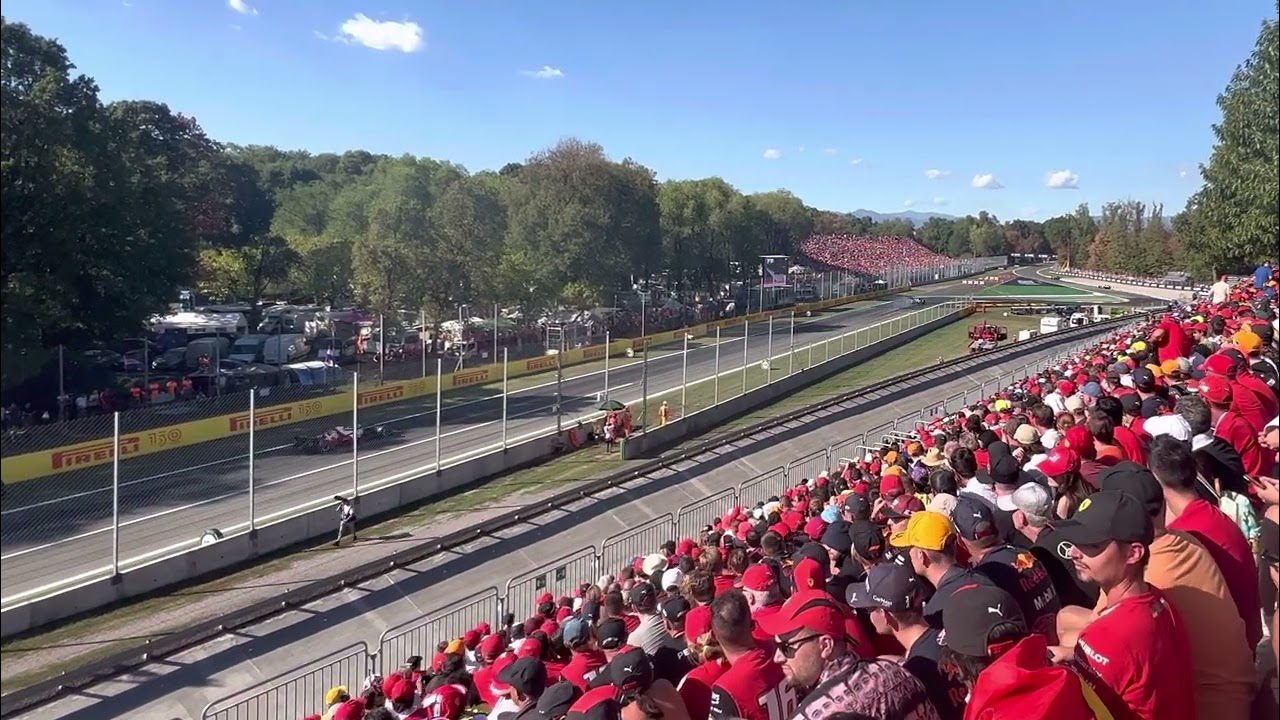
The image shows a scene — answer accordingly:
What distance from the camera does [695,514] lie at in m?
14.7

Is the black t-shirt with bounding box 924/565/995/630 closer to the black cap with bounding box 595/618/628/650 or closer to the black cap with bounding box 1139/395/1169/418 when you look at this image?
the black cap with bounding box 595/618/628/650

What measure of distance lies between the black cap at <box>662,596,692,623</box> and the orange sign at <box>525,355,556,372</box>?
2671cm

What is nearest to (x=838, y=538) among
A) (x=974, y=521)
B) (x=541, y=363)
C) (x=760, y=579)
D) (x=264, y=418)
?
(x=760, y=579)

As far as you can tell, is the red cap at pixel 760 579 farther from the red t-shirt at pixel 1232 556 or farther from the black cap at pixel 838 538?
the red t-shirt at pixel 1232 556

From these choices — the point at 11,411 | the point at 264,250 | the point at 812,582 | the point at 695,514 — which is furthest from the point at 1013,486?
the point at 264,250

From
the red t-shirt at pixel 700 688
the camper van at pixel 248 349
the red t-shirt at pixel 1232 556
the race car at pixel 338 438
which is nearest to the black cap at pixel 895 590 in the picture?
the red t-shirt at pixel 700 688

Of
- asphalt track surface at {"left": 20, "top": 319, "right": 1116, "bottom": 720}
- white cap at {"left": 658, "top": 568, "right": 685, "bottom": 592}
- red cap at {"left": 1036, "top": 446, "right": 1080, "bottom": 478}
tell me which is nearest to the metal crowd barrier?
asphalt track surface at {"left": 20, "top": 319, "right": 1116, "bottom": 720}

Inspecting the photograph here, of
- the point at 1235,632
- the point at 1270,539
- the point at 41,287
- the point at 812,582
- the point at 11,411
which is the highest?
the point at 41,287

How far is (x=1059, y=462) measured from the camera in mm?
6090

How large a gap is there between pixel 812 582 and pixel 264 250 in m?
25.6

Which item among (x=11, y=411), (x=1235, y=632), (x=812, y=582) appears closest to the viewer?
(x=11, y=411)

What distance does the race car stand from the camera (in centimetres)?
1891

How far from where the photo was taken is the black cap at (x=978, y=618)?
2.69 meters

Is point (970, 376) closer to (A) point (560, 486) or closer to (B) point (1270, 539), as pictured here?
(A) point (560, 486)
